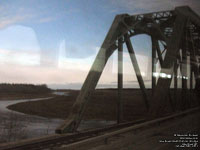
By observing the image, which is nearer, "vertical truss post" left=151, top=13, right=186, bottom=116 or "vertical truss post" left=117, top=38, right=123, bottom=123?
"vertical truss post" left=151, top=13, right=186, bottom=116

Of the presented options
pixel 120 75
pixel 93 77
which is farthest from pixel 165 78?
pixel 93 77

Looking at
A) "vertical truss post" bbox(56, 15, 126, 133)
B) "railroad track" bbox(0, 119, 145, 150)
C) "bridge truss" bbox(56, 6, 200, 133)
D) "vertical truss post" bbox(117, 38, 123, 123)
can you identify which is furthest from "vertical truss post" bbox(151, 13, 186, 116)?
"railroad track" bbox(0, 119, 145, 150)

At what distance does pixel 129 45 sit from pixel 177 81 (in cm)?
488

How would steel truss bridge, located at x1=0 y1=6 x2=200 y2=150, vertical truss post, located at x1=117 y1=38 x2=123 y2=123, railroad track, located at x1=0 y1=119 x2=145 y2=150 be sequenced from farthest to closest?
vertical truss post, located at x1=117 y1=38 x2=123 y2=123 < steel truss bridge, located at x1=0 y1=6 x2=200 y2=150 < railroad track, located at x1=0 y1=119 x2=145 y2=150

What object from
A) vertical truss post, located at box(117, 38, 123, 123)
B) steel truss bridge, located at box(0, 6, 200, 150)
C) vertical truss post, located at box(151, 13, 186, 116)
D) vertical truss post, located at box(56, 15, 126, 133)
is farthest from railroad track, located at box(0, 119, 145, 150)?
vertical truss post, located at box(117, 38, 123, 123)

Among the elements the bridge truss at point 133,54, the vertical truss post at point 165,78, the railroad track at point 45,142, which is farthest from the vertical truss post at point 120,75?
the railroad track at point 45,142

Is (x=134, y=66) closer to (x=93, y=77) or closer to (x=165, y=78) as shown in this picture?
(x=165, y=78)

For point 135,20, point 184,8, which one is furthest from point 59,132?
point 184,8

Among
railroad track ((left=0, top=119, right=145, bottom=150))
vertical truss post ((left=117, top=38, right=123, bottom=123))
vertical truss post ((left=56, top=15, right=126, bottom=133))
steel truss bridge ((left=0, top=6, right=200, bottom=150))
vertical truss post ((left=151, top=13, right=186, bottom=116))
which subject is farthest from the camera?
vertical truss post ((left=117, top=38, right=123, bottom=123))

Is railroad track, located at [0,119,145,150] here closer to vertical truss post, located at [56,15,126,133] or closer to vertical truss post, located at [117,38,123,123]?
vertical truss post, located at [56,15,126,133]

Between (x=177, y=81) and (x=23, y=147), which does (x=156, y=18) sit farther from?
(x=23, y=147)

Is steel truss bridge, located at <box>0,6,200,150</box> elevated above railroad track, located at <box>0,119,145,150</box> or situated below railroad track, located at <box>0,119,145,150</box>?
above

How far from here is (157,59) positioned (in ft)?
53.6

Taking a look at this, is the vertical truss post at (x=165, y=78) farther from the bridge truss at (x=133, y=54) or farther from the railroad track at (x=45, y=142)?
the railroad track at (x=45, y=142)
